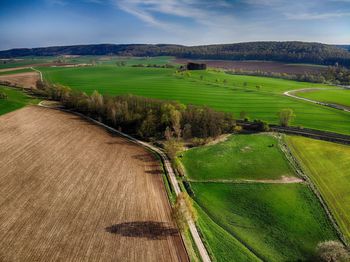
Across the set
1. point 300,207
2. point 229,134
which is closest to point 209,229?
point 300,207

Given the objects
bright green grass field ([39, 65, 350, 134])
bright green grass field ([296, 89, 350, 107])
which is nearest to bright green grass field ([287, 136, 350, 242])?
bright green grass field ([39, 65, 350, 134])

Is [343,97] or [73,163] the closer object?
[73,163]

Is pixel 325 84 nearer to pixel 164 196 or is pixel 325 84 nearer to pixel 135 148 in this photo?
pixel 135 148

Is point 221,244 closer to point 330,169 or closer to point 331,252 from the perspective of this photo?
point 331,252

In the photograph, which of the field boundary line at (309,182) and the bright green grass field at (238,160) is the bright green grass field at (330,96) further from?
the bright green grass field at (238,160)

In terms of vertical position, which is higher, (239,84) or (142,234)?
(239,84)

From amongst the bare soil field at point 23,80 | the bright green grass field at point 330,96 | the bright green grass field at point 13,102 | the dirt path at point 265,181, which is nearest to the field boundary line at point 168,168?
the dirt path at point 265,181

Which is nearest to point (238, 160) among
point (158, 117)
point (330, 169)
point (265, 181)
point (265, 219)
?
point (265, 181)

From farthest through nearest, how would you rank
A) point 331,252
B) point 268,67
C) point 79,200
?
point 268,67
point 79,200
point 331,252
